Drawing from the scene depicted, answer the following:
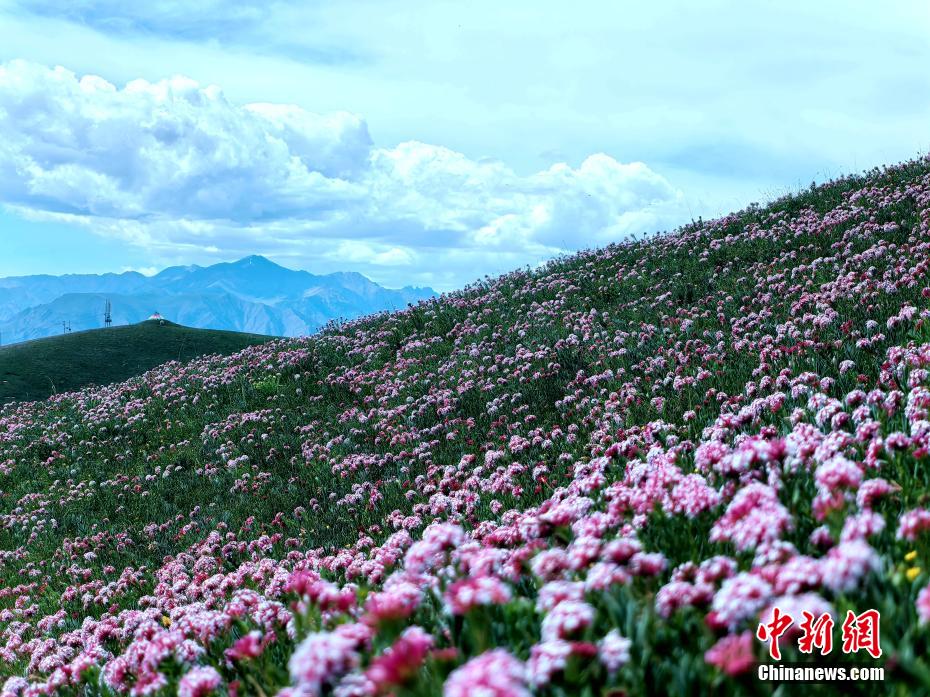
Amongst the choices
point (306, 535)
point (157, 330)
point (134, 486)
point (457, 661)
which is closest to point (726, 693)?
point (457, 661)

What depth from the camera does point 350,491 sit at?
10.2 metres

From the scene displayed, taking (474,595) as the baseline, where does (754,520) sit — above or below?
above

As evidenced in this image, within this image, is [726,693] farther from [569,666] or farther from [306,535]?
[306,535]

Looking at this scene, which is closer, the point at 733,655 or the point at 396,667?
the point at 396,667

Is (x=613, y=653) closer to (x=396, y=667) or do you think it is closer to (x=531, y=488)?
(x=396, y=667)

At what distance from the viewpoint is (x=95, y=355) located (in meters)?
31.8

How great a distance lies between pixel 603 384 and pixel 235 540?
18.1 ft

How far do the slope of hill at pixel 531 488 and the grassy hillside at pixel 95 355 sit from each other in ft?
23.9

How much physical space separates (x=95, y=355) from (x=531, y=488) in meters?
29.6

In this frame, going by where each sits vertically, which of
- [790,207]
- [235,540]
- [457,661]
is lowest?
[235,540]

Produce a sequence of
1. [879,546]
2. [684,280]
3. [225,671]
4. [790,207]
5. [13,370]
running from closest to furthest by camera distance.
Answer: [879,546] → [225,671] → [684,280] → [790,207] → [13,370]

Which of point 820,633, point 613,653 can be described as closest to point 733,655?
point 613,653

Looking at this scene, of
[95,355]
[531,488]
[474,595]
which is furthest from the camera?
[95,355]

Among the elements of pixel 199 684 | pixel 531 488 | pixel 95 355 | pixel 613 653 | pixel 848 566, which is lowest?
pixel 199 684
